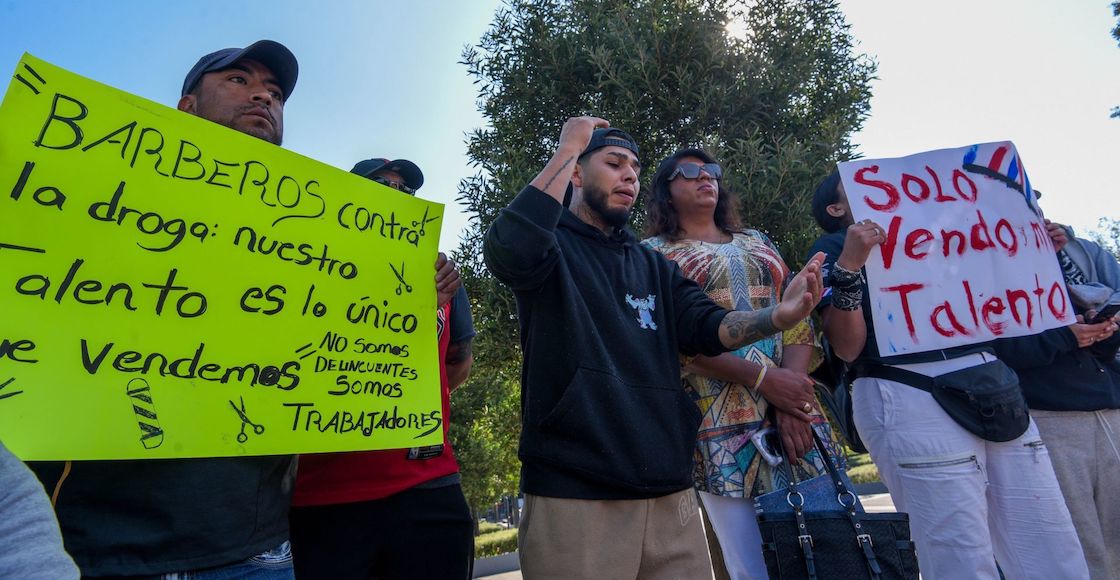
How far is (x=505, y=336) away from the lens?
6.72 meters

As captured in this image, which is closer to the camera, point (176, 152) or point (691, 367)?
point (176, 152)

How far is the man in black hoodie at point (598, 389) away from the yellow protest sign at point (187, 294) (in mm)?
338

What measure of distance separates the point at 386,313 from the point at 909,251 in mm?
2111

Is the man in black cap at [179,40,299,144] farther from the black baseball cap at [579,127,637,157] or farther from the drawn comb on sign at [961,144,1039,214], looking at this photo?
the drawn comb on sign at [961,144,1039,214]

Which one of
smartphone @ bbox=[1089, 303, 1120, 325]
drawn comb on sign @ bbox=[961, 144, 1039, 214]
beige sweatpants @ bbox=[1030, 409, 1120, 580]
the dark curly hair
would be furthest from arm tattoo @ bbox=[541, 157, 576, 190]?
smartphone @ bbox=[1089, 303, 1120, 325]

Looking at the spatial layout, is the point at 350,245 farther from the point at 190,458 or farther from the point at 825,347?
the point at 825,347

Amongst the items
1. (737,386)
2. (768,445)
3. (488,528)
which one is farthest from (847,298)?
(488,528)

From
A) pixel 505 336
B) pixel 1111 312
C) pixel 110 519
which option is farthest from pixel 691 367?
Result: pixel 505 336

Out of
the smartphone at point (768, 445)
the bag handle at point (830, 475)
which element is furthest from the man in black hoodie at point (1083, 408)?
the smartphone at point (768, 445)

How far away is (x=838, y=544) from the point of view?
2.07 meters

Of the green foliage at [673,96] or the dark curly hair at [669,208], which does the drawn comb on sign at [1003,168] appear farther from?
the green foliage at [673,96]

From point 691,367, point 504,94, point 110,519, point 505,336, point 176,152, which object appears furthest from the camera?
point 504,94

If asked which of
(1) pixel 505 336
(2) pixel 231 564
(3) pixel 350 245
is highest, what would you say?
(1) pixel 505 336

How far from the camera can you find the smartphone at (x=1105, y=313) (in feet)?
10.2
